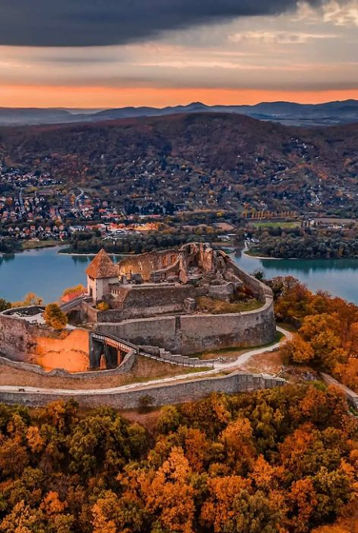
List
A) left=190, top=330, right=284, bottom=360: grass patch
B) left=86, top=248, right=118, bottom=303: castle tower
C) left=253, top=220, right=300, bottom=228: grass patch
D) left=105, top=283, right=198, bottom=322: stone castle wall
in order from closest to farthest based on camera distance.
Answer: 1. left=190, top=330, right=284, bottom=360: grass patch
2. left=105, top=283, right=198, bottom=322: stone castle wall
3. left=86, top=248, right=118, bottom=303: castle tower
4. left=253, top=220, right=300, bottom=228: grass patch

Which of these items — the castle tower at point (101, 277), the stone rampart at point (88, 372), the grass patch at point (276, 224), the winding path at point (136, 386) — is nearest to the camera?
the winding path at point (136, 386)

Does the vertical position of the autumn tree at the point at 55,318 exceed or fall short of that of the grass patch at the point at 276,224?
it exceeds it

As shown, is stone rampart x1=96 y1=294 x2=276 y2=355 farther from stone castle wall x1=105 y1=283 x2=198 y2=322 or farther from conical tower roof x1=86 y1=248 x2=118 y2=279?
conical tower roof x1=86 y1=248 x2=118 y2=279

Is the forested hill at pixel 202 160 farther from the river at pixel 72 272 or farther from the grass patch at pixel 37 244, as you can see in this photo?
the river at pixel 72 272

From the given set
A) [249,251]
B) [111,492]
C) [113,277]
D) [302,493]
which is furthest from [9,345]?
[249,251]

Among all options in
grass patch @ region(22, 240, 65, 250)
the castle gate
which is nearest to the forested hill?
grass patch @ region(22, 240, 65, 250)

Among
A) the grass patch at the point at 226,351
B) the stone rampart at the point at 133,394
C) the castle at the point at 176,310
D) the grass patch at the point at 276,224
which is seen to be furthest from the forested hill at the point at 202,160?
the stone rampart at the point at 133,394

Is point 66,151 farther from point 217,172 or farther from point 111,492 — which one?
point 111,492
